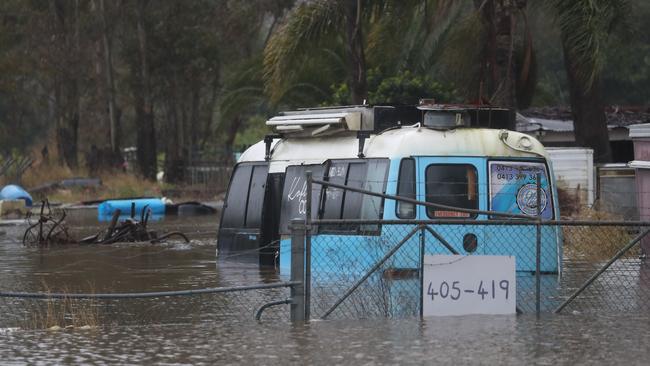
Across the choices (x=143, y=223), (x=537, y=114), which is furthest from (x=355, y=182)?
(x=537, y=114)

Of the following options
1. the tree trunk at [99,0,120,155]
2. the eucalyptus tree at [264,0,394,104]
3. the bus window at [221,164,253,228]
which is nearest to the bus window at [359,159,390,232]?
the bus window at [221,164,253,228]

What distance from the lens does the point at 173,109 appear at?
60875 mm

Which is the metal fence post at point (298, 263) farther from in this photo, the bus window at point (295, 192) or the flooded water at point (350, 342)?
the bus window at point (295, 192)

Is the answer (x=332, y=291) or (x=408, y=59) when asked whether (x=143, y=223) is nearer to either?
(x=332, y=291)

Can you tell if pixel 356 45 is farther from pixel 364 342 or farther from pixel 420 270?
pixel 364 342

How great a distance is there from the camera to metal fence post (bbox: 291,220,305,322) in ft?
36.8

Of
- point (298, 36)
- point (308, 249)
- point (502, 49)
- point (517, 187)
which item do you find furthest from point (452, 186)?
point (298, 36)

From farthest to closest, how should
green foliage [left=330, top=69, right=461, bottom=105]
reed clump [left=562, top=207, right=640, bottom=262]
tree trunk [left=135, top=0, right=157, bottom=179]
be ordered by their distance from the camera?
tree trunk [left=135, top=0, right=157, bottom=179]
green foliage [left=330, top=69, right=461, bottom=105]
reed clump [left=562, top=207, right=640, bottom=262]

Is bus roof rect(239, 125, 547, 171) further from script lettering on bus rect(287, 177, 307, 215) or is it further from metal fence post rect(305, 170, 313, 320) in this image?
metal fence post rect(305, 170, 313, 320)

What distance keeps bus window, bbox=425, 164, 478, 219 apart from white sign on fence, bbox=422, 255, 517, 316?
2.64 meters

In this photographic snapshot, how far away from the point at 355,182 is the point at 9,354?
5783mm

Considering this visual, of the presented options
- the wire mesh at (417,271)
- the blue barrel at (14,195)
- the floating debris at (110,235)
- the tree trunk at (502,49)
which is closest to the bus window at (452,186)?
the wire mesh at (417,271)

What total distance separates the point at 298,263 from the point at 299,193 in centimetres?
503

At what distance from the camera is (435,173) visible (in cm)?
1451
